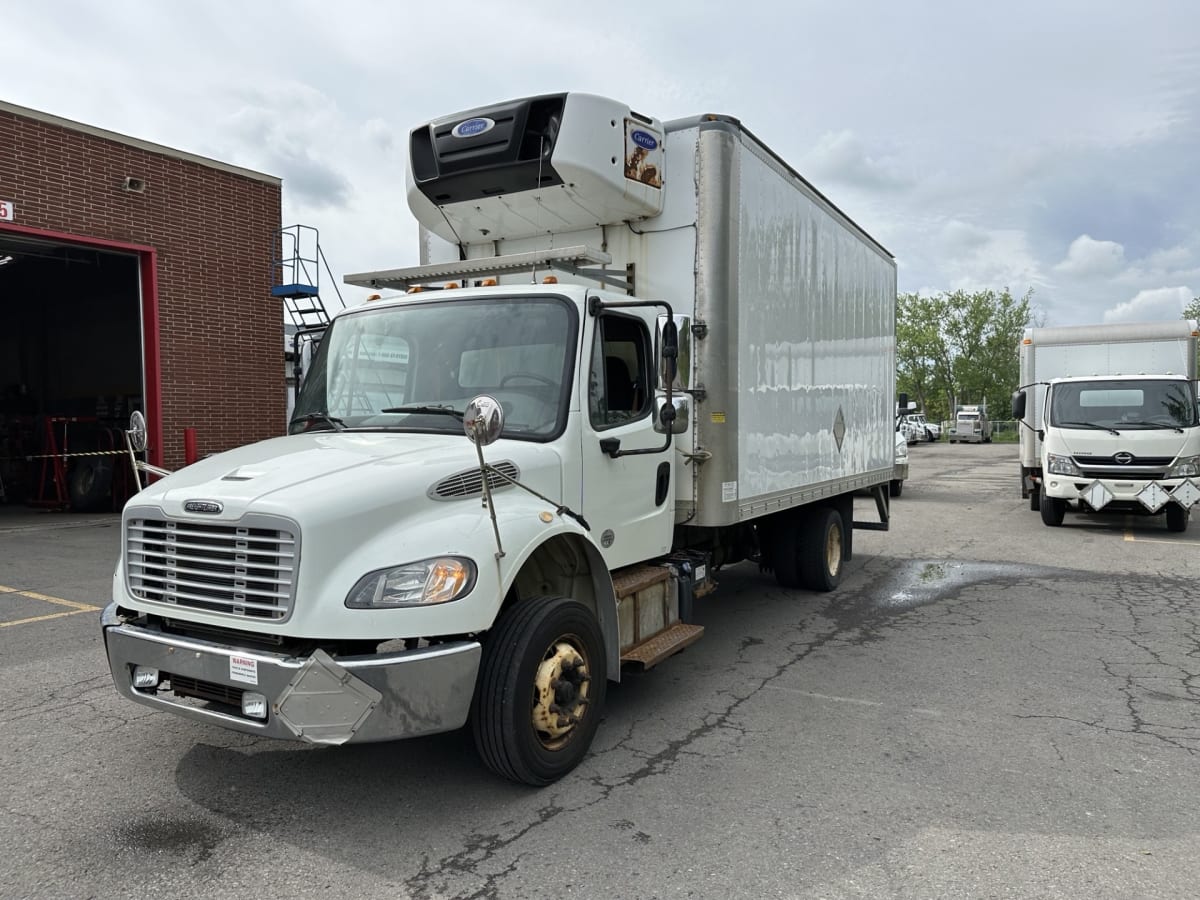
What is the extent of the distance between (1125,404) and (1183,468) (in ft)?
4.05

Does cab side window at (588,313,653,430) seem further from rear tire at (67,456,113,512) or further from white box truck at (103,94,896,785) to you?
rear tire at (67,456,113,512)

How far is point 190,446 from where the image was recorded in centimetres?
1362

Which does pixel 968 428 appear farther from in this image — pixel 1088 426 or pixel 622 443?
pixel 622 443

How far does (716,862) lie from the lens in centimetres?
333

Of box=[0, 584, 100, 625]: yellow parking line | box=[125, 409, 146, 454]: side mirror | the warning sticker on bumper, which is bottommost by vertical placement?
box=[0, 584, 100, 625]: yellow parking line

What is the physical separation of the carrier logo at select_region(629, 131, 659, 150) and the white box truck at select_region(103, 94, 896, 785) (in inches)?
0.9

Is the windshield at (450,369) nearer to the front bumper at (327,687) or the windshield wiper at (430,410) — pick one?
the windshield wiper at (430,410)

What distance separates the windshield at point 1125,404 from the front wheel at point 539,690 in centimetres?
1139

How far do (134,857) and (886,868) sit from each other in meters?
2.89

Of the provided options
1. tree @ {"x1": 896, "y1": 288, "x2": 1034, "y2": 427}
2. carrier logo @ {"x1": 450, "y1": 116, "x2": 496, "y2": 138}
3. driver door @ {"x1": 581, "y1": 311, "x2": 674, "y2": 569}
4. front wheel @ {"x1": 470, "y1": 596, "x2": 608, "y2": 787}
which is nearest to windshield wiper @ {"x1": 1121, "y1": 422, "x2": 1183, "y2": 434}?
driver door @ {"x1": 581, "y1": 311, "x2": 674, "y2": 569}

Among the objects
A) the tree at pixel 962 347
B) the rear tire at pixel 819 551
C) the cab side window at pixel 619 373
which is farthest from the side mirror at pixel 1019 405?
the tree at pixel 962 347

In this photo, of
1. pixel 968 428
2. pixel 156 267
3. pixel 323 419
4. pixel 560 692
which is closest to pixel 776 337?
pixel 323 419

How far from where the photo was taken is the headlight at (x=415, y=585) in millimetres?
3375

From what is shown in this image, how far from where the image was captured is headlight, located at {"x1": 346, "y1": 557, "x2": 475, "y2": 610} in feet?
11.1
